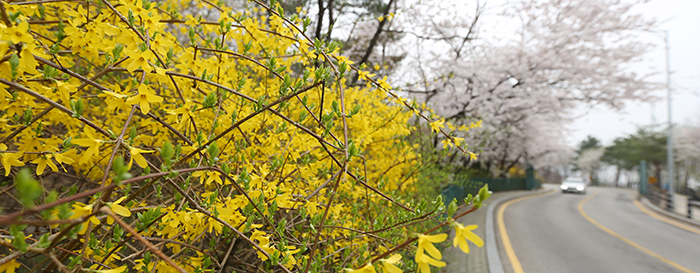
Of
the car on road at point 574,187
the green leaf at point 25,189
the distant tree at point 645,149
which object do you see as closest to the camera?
the green leaf at point 25,189

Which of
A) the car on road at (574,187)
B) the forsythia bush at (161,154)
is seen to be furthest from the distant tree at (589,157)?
the forsythia bush at (161,154)

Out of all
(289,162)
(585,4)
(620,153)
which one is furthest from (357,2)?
(620,153)

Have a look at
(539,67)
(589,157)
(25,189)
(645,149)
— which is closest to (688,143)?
(645,149)

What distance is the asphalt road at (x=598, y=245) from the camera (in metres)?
5.79

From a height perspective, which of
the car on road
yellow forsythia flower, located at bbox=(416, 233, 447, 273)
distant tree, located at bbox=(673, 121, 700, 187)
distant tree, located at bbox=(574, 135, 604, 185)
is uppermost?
yellow forsythia flower, located at bbox=(416, 233, 447, 273)

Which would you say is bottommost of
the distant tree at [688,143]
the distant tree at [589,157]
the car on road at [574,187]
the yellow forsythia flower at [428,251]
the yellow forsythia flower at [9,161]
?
the distant tree at [589,157]

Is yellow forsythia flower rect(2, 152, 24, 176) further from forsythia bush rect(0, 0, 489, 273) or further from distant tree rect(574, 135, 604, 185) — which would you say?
distant tree rect(574, 135, 604, 185)

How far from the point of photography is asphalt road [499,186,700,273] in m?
5.79

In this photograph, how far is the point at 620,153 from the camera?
45.1 metres

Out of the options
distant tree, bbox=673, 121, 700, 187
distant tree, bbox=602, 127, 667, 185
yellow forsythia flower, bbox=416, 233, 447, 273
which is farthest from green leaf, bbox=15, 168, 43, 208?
distant tree, bbox=602, 127, 667, 185

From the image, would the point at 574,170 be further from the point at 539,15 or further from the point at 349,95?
the point at 349,95

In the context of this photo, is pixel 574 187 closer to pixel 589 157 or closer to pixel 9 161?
pixel 9 161

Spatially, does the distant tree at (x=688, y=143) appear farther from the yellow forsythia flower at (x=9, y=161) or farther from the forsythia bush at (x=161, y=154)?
the yellow forsythia flower at (x=9, y=161)

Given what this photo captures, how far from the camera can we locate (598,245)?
719 centimetres
